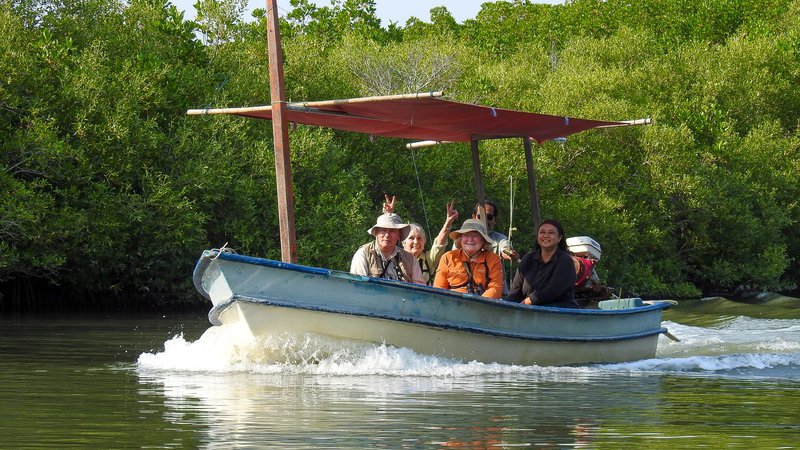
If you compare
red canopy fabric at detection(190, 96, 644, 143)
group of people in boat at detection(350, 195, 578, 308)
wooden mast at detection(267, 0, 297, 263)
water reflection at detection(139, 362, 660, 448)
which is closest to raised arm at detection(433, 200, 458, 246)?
group of people in boat at detection(350, 195, 578, 308)

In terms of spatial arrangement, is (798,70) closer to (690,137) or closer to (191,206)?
(690,137)

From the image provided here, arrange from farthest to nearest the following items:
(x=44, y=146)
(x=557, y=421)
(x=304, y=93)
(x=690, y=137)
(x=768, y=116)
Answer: (x=768, y=116)
(x=690, y=137)
(x=304, y=93)
(x=44, y=146)
(x=557, y=421)

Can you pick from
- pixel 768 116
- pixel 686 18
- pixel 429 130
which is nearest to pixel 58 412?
pixel 429 130

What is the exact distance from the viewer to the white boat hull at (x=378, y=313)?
12.1 m

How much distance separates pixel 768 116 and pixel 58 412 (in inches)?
1408

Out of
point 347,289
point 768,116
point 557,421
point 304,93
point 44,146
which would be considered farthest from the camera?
point 768,116

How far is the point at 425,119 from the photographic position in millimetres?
14359

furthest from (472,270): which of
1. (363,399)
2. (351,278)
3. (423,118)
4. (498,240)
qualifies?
(363,399)

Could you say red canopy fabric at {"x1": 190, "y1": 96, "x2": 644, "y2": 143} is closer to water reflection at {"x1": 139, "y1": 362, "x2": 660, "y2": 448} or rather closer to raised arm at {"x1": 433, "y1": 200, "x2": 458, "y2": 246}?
raised arm at {"x1": 433, "y1": 200, "x2": 458, "y2": 246}

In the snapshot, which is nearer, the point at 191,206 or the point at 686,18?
the point at 191,206

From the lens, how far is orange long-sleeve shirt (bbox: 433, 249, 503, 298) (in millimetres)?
13383

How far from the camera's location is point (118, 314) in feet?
82.6

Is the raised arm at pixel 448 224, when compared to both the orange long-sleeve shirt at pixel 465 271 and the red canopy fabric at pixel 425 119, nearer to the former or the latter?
the orange long-sleeve shirt at pixel 465 271

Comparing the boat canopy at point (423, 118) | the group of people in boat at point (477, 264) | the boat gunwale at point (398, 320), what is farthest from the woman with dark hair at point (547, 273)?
the boat canopy at point (423, 118)
